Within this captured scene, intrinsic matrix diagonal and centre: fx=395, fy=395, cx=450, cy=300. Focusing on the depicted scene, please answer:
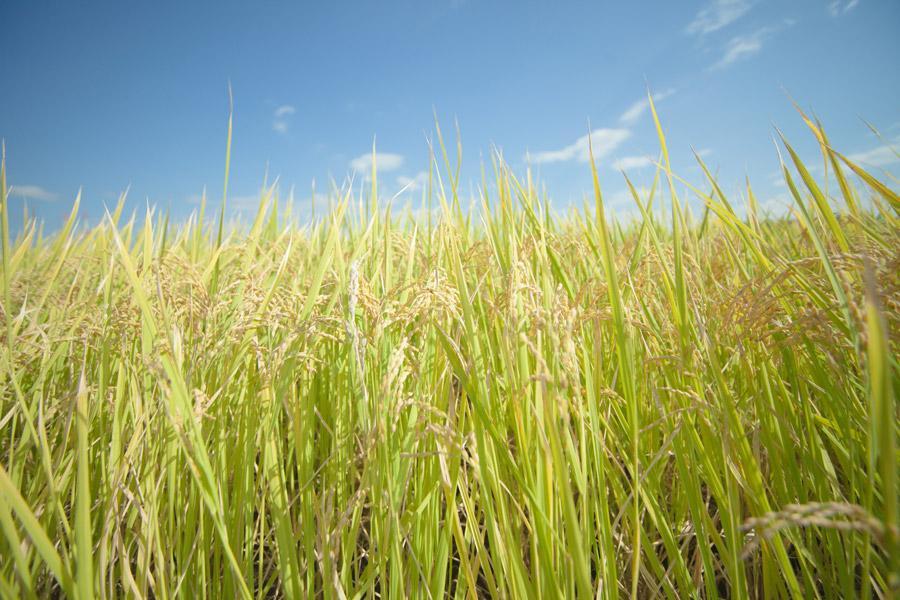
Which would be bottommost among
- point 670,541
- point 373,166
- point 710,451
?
point 670,541

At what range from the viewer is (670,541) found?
851mm

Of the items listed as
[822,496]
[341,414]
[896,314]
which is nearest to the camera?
[896,314]

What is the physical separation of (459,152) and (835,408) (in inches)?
45.4

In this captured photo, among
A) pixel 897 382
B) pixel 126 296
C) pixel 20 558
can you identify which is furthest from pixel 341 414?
pixel 897 382

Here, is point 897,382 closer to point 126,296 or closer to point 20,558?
point 20,558

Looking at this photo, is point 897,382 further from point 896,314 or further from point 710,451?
point 710,451

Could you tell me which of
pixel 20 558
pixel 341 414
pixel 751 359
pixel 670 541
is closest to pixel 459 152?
pixel 341 414

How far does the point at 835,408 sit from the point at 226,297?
6.19 ft

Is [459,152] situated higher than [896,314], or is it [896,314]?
[459,152]

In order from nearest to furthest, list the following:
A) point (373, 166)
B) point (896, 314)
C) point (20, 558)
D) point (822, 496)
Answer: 1. point (20, 558)
2. point (896, 314)
3. point (822, 496)
4. point (373, 166)

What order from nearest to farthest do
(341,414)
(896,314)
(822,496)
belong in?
(896,314), (822,496), (341,414)

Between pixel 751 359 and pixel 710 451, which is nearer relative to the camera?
pixel 710 451

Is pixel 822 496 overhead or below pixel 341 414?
below

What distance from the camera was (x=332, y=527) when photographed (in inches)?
38.7
